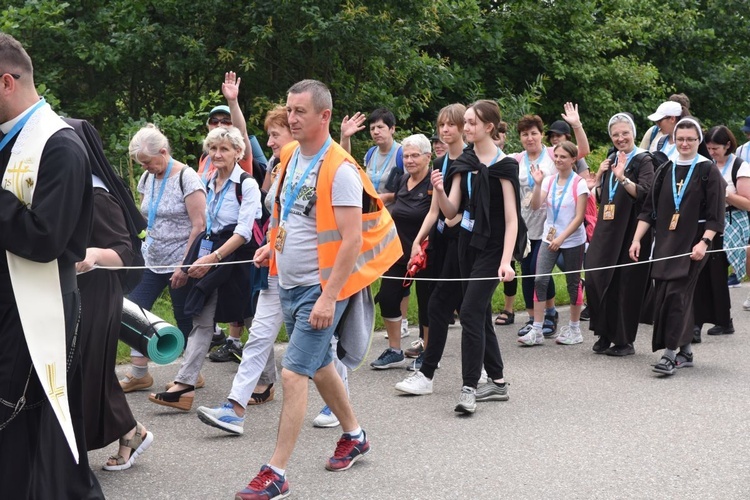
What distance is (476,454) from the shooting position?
5797mm

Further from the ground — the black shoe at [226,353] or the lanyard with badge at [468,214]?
the lanyard with badge at [468,214]

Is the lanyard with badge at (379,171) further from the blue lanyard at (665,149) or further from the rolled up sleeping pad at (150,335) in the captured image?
the rolled up sleeping pad at (150,335)

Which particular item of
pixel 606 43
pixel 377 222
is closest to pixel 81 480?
pixel 377 222

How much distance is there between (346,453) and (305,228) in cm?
123

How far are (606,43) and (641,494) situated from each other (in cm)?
1663

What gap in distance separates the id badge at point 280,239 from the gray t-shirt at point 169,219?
181 centimetres

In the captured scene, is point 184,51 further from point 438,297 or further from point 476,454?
point 476,454

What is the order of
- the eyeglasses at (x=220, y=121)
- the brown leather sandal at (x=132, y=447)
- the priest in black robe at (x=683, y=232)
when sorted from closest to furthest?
the brown leather sandal at (x=132, y=447) < the priest in black robe at (x=683, y=232) < the eyeglasses at (x=220, y=121)

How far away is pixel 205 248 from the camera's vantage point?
23.1ft

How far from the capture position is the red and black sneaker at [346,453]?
5504 mm

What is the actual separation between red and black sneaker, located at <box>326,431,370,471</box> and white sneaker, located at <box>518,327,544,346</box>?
3.70m

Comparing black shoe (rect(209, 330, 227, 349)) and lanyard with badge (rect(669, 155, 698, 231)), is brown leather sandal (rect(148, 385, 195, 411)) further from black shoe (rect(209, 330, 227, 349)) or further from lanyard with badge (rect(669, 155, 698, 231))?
lanyard with badge (rect(669, 155, 698, 231))

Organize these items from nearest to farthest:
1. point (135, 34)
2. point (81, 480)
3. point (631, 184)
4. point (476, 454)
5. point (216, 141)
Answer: point (81, 480), point (476, 454), point (216, 141), point (631, 184), point (135, 34)

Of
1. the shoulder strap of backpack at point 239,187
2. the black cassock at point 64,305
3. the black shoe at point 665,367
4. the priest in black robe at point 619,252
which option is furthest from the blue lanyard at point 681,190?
the black cassock at point 64,305
